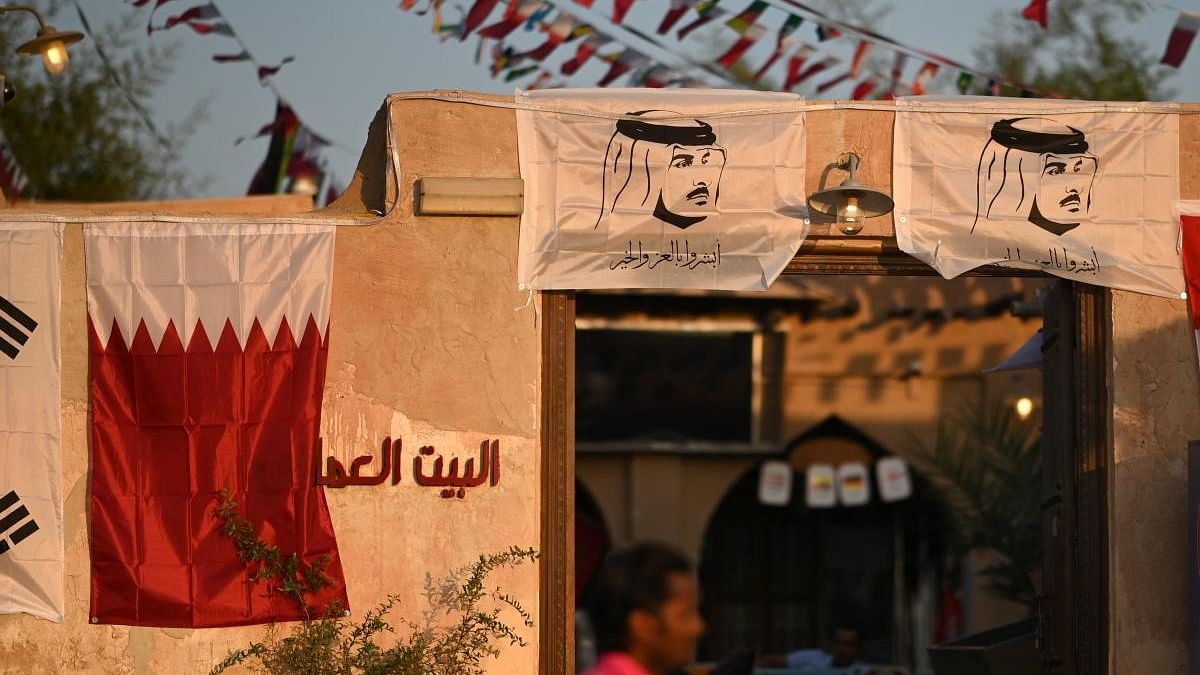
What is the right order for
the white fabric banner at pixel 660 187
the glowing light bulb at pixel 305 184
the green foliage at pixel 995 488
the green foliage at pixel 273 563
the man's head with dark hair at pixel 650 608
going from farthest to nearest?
the glowing light bulb at pixel 305 184 → the green foliage at pixel 995 488 → the white fabric banner at pixel 660 187 → the green foliage at pixel 273 563 → the man's head with dark hair at pixel 650 608

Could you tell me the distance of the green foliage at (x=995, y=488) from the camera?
15.3 meters

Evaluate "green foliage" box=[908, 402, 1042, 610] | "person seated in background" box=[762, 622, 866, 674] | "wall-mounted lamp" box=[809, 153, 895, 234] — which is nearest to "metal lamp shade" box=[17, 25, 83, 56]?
"wall-mounted lamp" box=[809, 153, 895, 234]

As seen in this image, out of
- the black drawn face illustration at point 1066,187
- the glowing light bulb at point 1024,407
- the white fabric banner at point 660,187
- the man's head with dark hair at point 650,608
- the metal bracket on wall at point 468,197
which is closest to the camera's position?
the man's head with dark hair at point 650,608

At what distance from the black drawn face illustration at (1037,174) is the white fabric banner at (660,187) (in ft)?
3.15

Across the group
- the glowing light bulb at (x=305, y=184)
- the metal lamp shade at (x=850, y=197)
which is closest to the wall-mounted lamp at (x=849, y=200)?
the metal lamp shade at (x=850, y=197)

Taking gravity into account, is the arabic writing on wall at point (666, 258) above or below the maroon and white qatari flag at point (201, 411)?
above

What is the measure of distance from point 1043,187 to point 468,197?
2819mm

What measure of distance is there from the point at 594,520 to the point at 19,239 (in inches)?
397

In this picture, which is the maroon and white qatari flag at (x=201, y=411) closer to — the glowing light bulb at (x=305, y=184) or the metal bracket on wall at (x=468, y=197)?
the metal bracket on wall at (x=468, y=197)

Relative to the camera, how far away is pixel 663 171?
767 cm

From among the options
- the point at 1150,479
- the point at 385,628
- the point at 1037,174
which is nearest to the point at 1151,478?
the point at 1150,479

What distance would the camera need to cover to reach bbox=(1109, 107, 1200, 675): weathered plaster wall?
742cm

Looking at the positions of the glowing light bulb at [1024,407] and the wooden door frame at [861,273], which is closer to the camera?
the wooden door frame at [861,273]

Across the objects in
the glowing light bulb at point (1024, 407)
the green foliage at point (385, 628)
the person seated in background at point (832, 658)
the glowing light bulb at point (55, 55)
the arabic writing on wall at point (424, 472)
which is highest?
the glowing light bulb at point (55, 55)
